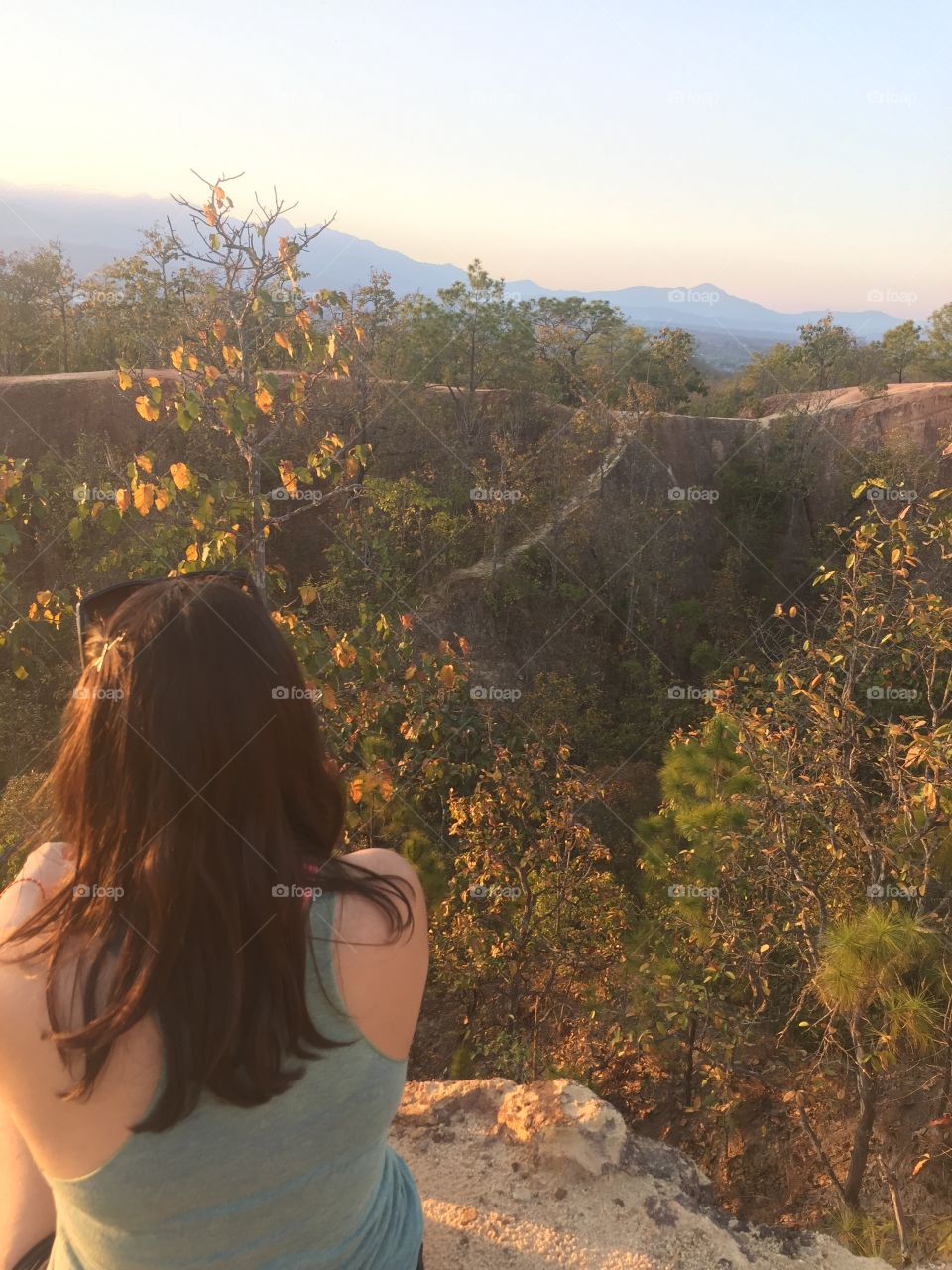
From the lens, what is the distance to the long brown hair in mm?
1026

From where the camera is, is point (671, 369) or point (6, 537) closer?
point (6, 537)

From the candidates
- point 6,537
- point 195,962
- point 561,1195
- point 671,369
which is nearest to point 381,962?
point 195,962

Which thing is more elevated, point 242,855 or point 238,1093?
point 242,855

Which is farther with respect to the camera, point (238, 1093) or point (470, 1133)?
point (470, 1133)

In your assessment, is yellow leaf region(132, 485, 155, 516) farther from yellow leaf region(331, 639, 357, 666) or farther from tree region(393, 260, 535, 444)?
tree region(393, 260, 535, 444)

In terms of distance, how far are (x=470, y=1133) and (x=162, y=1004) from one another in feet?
8.26

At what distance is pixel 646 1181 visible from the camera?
2924mm

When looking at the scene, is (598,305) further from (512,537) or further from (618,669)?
(618,669)

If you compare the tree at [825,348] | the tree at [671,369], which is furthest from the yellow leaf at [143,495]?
the tree at [825,348]

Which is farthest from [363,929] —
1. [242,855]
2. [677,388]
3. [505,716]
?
[677,388]

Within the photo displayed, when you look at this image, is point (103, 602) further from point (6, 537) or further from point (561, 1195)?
point (561, 1195)

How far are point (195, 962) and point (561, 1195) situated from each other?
239 cm

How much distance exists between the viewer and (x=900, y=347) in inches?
974

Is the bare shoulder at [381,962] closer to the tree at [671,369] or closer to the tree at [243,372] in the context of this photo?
the tree at [243,372]
